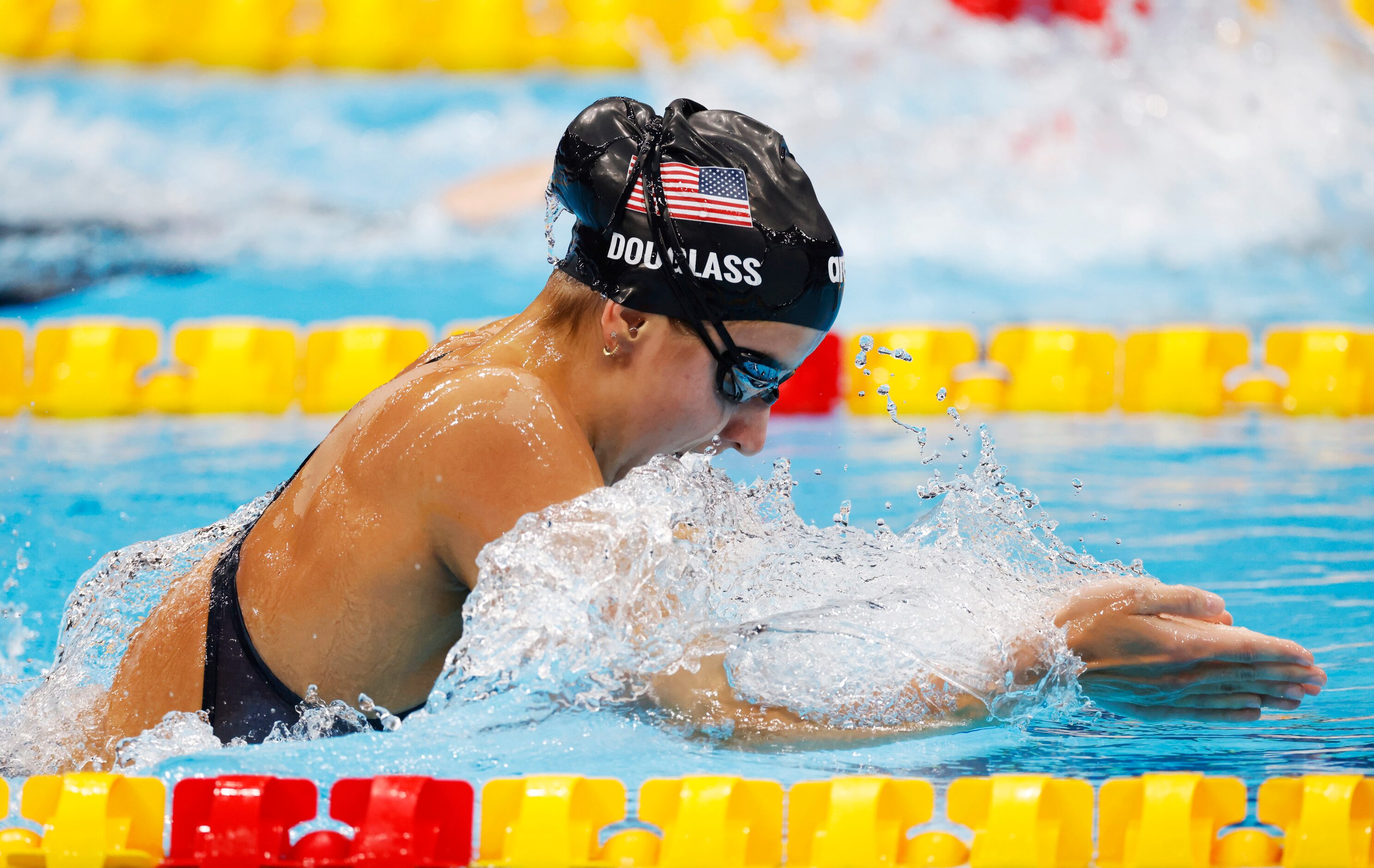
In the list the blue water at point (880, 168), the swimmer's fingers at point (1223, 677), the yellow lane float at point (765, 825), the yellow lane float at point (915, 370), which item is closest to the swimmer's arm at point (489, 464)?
the yellow lane float at point (765, 825)

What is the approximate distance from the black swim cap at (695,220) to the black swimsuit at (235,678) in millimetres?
554

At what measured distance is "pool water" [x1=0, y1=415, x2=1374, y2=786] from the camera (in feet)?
7.38

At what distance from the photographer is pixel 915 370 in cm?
675

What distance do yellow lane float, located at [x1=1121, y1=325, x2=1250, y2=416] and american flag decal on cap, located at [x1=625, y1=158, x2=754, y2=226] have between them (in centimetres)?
516

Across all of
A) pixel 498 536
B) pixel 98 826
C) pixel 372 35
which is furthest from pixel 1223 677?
pixel 372 35

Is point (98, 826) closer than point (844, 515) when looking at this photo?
Yes

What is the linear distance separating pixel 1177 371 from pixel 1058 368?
56 centimetres

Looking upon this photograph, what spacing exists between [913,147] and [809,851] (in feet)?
32.8

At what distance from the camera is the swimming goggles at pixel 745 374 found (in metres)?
1.96

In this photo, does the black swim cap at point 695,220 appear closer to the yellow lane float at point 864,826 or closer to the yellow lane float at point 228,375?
the yellow lane float at point 864,826

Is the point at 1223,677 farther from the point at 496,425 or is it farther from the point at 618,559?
the point at 496,425

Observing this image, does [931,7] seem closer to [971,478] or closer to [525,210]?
[525,210]

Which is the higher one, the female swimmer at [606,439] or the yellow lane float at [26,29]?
the yellow lane float at [26,29]

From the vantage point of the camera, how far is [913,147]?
37.2 ft
